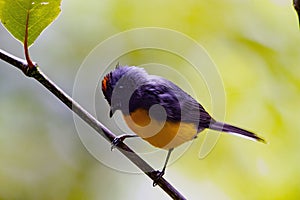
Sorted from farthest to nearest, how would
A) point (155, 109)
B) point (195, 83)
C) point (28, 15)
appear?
point (195, 83) → point (155, 109) → point (28, 15)

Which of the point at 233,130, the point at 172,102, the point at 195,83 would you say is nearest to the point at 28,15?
the point at 172,102

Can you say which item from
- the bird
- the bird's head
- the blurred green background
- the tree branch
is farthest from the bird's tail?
the tree branch

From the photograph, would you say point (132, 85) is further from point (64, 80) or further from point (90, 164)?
point (90, 164)

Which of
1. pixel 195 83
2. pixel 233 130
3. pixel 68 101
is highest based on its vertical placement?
pixel 68 101

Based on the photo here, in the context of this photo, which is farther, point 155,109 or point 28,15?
point 155,109

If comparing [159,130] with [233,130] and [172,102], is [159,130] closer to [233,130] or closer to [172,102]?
[172,102]

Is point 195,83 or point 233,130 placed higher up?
point 233,130

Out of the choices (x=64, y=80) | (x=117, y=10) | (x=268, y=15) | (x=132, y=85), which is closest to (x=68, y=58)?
(x=64, y=80)
